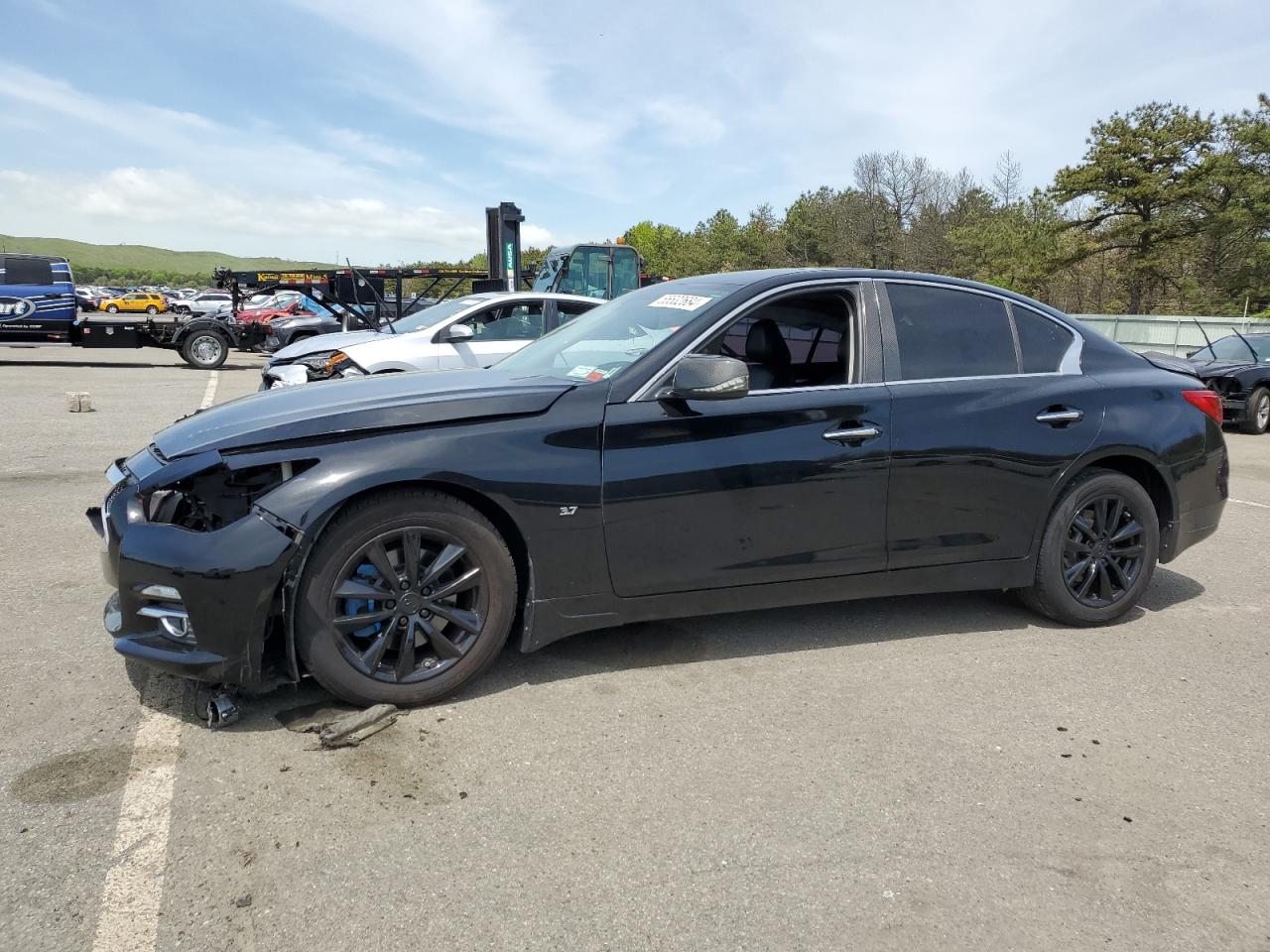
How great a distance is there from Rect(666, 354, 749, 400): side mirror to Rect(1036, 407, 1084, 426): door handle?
1.64m

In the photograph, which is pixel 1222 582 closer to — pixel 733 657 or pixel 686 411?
pixel 733 657

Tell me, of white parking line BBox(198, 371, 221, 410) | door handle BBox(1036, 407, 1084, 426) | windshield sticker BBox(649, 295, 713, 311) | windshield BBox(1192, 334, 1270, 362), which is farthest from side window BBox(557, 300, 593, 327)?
windshield BBox(1192, 334, 1270, 362)

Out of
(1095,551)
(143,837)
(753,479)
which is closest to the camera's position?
(143,837)

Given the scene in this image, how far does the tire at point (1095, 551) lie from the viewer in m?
4.30

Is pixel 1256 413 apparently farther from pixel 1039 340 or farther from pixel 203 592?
pixel 203 592

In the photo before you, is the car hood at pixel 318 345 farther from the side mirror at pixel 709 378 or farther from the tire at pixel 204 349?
the tire at pixel 204 349

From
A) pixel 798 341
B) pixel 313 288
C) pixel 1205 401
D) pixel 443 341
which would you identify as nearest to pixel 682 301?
pixel 798 341

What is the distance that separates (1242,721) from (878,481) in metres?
1.64

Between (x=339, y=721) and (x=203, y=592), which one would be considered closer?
(x=203, y=592)

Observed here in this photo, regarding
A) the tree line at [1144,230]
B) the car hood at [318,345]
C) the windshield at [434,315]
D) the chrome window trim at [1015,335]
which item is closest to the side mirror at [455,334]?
the windshield at [434,315]

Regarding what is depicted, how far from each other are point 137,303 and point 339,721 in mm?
66765

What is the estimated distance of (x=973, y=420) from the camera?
407 centimetres

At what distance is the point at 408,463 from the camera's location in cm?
321

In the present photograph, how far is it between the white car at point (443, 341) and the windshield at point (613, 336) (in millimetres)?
5007
